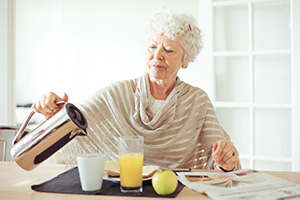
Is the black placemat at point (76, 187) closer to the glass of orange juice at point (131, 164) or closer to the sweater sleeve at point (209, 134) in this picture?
the glass of orange juice at point (131, 164)

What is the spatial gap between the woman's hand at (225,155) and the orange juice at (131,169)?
42 centimetres

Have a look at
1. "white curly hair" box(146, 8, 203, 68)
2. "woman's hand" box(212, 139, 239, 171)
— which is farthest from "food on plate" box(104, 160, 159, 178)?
"white curly hair" box(146, 8, 203, 68)

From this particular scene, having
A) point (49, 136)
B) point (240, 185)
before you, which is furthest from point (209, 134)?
point (49, 136)

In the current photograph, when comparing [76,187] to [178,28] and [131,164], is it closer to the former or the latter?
[131,164]

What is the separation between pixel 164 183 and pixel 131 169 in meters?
0.11

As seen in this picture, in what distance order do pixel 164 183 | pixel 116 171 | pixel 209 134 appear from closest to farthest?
pixel 164 183 → pixel 116 171 → pixel 209 134

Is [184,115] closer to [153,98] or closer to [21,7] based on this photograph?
[153,98]

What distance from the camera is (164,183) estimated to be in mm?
955

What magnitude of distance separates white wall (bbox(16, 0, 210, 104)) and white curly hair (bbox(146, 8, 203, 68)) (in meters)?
2.39

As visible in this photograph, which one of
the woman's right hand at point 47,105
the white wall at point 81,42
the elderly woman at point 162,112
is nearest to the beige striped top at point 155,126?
the elderly woman at point 162,112

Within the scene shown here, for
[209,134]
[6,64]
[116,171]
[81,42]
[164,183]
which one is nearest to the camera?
[164,183]

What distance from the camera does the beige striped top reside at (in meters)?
1.69

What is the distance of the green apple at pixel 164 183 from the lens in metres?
0.95

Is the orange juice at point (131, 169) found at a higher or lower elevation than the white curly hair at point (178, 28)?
lower
